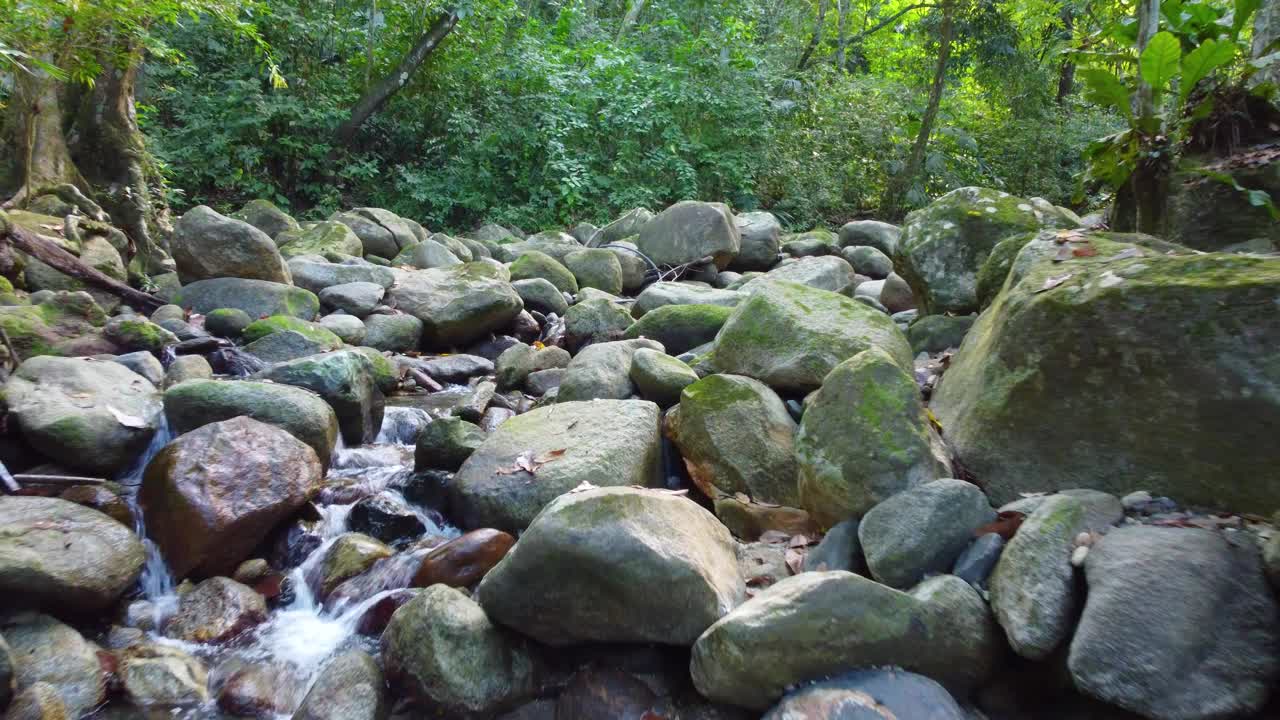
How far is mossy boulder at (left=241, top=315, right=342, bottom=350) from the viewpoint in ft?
22.9

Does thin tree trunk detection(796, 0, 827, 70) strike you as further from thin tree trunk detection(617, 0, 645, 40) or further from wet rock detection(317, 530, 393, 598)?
wet rock detection(317, 530, 393, 598)

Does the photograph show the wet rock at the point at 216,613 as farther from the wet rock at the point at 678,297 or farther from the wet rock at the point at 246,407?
the wet rock at the point at 678,297

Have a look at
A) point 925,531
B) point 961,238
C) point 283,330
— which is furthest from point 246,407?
point 961,238

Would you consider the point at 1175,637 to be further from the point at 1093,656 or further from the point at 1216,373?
the point at 1216,373

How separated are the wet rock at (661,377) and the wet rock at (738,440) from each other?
54 centimetres

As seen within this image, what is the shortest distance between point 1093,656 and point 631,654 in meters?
1.65

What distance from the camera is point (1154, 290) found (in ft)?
10.3

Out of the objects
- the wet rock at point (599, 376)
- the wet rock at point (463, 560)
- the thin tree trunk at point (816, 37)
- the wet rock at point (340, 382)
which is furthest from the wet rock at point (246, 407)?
the thin tree trunk at point (816, 37)

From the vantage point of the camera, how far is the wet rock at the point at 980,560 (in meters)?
2.96

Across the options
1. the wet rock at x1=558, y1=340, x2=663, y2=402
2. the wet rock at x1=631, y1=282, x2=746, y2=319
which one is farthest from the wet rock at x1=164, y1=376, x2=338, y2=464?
the wet rock at x1=631, y1=282, x2=746, y2=319

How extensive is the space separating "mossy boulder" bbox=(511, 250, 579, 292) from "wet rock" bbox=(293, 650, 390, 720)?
7112 mm

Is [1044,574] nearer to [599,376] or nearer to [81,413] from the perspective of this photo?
[599,376]

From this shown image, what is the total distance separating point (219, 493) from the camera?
4.18 metres

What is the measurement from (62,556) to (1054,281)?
14.9 ft
